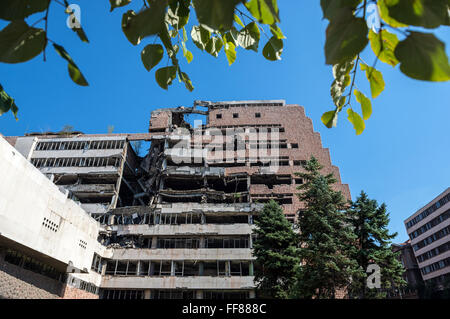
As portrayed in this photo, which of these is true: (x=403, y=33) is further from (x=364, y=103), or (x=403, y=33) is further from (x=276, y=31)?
(x=276, y=31)

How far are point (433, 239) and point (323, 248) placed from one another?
1701 inches

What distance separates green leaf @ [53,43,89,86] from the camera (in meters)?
0.83

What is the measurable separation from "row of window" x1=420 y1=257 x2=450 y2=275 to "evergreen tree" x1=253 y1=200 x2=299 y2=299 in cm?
3821

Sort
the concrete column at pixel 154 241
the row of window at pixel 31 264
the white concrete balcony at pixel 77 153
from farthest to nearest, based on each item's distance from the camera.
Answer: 1. the white concrete balcony at pixel 77 153
2. the concrete column at pixel 154 241
3. the row of window at pixel 31 264

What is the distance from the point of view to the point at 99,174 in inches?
1454

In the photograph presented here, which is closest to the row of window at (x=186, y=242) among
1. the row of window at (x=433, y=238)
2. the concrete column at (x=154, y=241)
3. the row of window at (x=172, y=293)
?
the concrete column at (x=154, y=241)

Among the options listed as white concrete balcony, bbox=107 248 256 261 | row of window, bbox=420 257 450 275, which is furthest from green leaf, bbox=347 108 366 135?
row of window, bbox=420 257 450 275

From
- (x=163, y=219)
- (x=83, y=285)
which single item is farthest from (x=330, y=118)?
(x=163, y=219)

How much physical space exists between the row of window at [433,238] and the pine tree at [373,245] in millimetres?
32379

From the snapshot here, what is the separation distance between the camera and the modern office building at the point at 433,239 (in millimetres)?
44531

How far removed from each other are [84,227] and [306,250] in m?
17.8

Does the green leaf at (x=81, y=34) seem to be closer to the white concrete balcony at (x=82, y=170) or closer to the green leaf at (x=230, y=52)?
the green leaf at (x=230, y=52)
